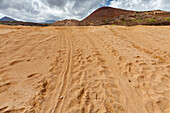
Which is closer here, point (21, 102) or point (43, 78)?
point (21, 102)

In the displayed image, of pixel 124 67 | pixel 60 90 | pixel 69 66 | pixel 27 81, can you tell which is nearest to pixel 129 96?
pixel 124 67

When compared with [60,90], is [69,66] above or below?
above

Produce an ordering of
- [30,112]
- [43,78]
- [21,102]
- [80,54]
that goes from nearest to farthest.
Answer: [30,112] → [21,102] → [43,78] → [80,54]

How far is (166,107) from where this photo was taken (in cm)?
172

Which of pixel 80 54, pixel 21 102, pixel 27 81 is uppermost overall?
pixel 80 54

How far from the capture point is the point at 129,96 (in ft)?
6.45

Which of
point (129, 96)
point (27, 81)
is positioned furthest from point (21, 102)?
point (129, 96)

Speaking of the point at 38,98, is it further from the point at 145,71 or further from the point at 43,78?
the point at 145,71

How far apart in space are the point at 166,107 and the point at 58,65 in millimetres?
3068

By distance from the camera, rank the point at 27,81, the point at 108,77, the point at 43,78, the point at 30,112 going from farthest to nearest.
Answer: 1. the point at 108,77
2. the point at 43,78
3. the point at 27,81
4. the point at 30,112

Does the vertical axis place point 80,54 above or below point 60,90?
above

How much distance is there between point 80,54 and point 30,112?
2.60 m

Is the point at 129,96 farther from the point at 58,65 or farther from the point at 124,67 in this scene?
the point at 58,65

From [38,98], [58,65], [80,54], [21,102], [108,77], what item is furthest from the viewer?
[80,54]
